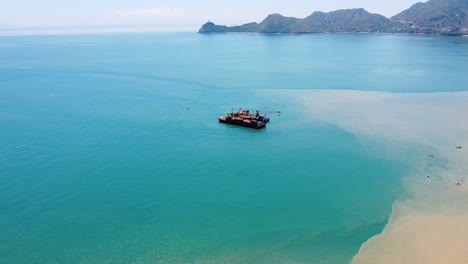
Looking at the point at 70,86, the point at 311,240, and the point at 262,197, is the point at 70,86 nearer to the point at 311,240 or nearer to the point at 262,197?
the point at 262,197

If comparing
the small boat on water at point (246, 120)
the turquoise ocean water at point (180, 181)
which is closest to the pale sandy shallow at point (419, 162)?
the turquoise ocean water at point (180, 181)

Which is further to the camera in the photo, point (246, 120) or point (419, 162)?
point (246, 120)

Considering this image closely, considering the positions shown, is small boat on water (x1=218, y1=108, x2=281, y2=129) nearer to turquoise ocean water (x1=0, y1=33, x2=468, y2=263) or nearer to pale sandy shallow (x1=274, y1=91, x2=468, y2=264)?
turquoise ocean water (x1=0, y1=33, x2=468, y2=263)

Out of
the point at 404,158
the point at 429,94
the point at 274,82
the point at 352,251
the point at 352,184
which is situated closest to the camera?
the point at 352,251

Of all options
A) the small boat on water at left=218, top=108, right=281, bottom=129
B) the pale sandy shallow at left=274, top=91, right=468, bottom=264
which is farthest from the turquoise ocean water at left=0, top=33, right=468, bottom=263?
the pale sandy shallow at left=274, top=91, right=468, bottom=264

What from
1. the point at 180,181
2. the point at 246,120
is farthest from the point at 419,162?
the point at 180,181

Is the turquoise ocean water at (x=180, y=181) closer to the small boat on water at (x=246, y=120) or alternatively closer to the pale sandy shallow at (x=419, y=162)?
the small boat on water at (x=246, y=120)

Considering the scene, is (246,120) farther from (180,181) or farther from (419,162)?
(419,162)

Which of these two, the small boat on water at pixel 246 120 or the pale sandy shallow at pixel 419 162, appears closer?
the pale sandy shallow at pixel 419 162

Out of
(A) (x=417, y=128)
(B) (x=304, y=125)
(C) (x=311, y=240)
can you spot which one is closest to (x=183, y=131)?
(B) (x=304, y=125)
